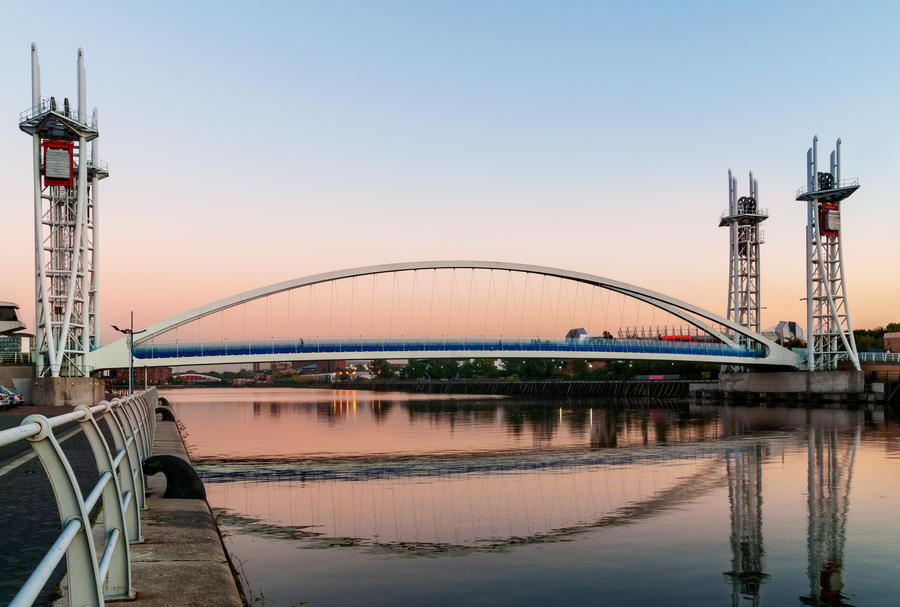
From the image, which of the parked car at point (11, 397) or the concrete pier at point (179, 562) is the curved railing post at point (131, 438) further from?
the parked car at point (11, 397)

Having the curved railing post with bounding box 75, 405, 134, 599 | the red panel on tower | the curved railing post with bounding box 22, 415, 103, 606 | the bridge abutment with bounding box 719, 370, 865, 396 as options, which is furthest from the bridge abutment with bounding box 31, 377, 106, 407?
the bridge abutment with bounding box 719, 370, 865, 396

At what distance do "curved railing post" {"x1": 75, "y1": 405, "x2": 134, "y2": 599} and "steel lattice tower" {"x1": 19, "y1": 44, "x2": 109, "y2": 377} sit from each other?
4985 centimetres

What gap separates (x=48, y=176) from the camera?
5359cm

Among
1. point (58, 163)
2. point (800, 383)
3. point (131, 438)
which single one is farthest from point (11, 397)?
point (800, 383)

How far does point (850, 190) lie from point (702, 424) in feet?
112

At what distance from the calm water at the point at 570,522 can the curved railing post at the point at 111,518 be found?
5.42 meters

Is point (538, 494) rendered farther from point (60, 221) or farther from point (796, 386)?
point (796, 386)

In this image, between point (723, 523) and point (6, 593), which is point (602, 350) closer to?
point (723, 523)

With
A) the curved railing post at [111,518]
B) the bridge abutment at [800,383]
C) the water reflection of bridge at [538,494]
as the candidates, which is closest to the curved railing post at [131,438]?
the curved railing post at [111,518]

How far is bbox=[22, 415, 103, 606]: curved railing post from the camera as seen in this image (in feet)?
12.6

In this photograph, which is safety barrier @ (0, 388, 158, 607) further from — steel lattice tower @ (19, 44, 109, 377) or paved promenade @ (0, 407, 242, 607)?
steel lattice tower @ (19, 44, 109, 377)

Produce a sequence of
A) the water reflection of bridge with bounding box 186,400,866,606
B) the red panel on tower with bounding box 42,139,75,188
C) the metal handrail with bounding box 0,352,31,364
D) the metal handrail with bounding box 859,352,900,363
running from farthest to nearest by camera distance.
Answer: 1. the metal handrail with bounding box 859,352,900,363
2. the metal handrail with bounding box 0,352,31,364
3. the red panel on tower with bounding box 42,139,75,188
4. the water reflection of bridge with bounding box 186,400,866,606

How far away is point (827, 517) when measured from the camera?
18594 millimetres

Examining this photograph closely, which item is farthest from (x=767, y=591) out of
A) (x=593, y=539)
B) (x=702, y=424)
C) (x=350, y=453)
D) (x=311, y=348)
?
(x=311, y=348)
